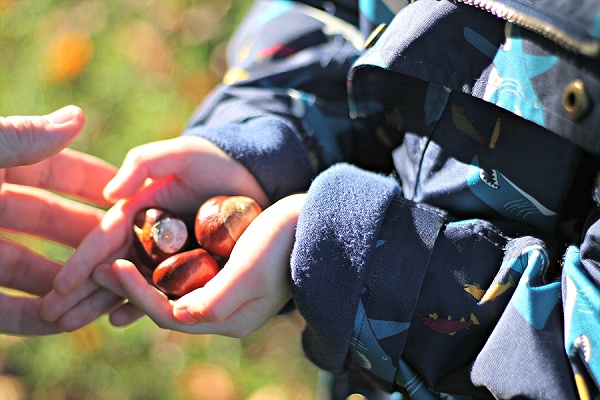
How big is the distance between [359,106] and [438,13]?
0.18 metres

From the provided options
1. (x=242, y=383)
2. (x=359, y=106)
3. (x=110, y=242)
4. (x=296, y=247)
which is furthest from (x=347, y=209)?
(x=242, y=383)

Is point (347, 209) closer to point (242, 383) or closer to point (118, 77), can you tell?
point (242, 383)

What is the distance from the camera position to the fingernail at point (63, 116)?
2.70ft

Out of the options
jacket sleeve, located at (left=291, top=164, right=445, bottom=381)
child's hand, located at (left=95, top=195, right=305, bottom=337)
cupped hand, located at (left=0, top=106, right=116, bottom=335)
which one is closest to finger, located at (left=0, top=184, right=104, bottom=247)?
cupped hand, located at (left=0, top=106, right=116, bottom=335)

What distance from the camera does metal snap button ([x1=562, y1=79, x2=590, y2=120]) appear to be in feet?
1.94

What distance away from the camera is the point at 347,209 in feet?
2.41

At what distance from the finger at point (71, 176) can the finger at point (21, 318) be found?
174 mm

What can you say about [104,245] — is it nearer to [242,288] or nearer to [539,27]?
[242,288]

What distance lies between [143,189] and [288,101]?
0.24m

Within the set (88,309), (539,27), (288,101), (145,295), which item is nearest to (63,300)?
(88,309)

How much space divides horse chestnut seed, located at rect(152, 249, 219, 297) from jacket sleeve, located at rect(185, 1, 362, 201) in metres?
0.14

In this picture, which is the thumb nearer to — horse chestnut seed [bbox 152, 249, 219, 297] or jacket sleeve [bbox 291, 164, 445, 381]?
horse chestnut seed [bbox 152, 249, 219, 297]

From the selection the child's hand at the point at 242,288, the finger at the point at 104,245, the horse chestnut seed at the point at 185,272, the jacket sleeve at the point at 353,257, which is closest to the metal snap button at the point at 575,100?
the jacket sleeve at the point at 353,257

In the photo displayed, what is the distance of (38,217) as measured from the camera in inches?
38.6
